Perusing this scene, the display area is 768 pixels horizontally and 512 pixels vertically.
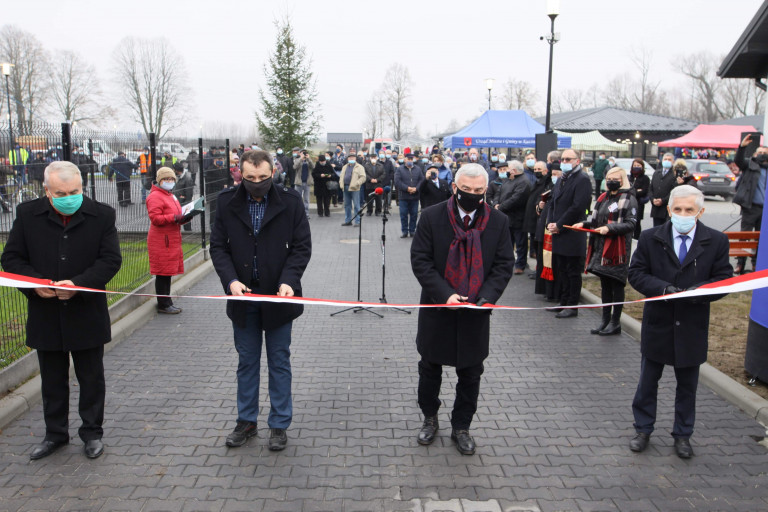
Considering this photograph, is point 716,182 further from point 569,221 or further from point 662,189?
point 569,221

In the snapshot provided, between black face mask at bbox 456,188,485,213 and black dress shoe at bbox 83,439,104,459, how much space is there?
9.88ft

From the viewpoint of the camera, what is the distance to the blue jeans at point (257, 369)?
14.9ft

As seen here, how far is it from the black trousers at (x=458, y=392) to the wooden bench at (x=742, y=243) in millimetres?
6729

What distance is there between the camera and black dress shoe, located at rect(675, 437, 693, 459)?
14.4ft

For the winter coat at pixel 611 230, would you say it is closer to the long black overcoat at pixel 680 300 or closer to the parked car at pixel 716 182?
the long black overcoat at pixel 680 300

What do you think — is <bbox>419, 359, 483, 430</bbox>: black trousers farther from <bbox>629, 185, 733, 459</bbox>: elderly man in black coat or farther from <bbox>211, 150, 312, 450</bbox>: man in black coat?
<bbox>629, 185, 733, 459</bbox>: elderly man in black coat

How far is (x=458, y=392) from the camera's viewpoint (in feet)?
14.9

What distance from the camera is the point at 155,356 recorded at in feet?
21.6

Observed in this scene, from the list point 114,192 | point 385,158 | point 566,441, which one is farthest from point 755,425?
point 385,158

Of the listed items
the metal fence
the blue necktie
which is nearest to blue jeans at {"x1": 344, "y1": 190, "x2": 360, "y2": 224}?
the metal fence

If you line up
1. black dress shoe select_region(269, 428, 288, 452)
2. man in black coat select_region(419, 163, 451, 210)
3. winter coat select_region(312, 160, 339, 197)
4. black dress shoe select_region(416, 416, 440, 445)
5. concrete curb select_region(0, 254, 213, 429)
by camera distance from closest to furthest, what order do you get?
1. black dress shoe select_region(269, 428, 288, 452)
2. black dress shoe select_region(416, 416, 440, 445)
3. concrete curb select_region(0, 254, 213, 429)
4. man in black coat select_region(419, 163, 451, 210)
5. winter coat select_region(312, 160, 339, 197)

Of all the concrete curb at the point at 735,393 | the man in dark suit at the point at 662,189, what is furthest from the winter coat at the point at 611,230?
the man in dark suit at the point at 662,189

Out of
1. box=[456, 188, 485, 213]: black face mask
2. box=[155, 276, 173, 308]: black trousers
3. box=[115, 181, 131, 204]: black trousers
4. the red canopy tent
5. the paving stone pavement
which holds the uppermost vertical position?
the red canopy tent

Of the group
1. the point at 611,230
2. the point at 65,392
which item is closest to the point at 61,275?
the point at 65,392
